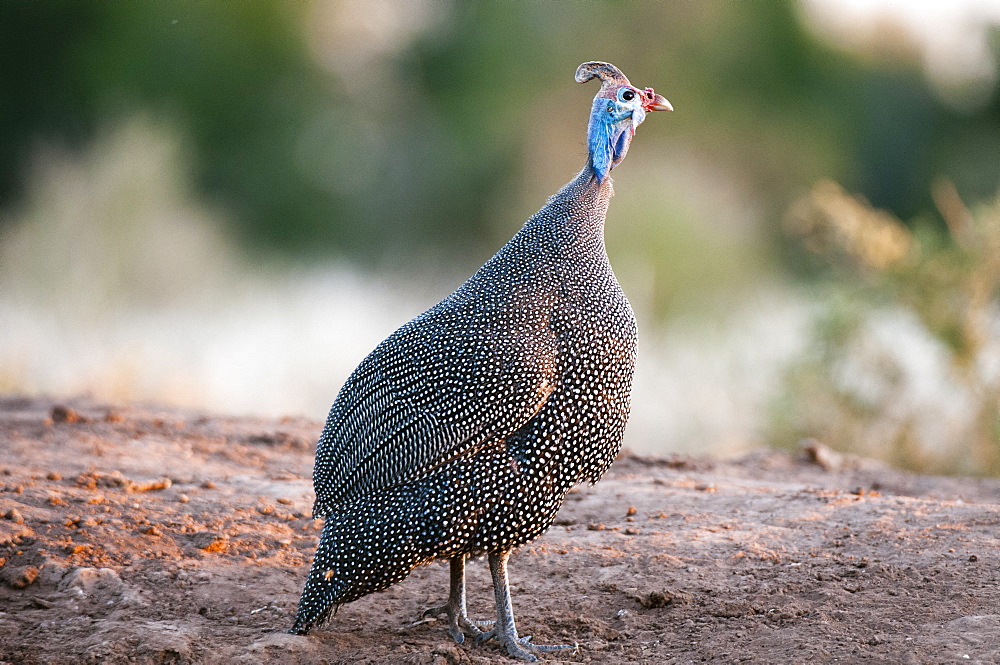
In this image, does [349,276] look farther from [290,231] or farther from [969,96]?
[969,96]

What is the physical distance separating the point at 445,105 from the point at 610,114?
2457 cm

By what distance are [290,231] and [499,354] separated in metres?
22.7

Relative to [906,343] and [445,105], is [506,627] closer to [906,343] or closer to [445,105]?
[906,343]

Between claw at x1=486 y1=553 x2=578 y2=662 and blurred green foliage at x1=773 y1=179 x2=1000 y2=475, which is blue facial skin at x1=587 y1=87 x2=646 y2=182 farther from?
blurred green foliage at x1=773 y1=179 x2=1000 y2=475

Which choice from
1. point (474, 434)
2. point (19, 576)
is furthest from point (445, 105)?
point (474, 434)

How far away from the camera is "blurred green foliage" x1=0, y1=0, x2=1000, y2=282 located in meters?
24.8

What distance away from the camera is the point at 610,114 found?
4488 mm

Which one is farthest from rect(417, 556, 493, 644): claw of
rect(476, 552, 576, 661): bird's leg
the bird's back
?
the bird's back

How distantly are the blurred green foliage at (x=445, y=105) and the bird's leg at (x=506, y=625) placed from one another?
19.2 meters

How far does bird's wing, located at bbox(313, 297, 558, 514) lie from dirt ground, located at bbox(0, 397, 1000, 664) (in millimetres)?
665

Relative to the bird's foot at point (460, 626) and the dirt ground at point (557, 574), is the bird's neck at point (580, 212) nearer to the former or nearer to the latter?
the dirt ground at point (557, 574)

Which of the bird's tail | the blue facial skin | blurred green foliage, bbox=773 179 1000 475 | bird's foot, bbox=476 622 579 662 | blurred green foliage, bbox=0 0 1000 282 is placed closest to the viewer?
the bird's tail

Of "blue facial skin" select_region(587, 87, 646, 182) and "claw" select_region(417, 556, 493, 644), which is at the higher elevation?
"blue facial skin" select_region(587, 87, 646, 182)

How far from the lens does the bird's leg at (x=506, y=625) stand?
3.95m
